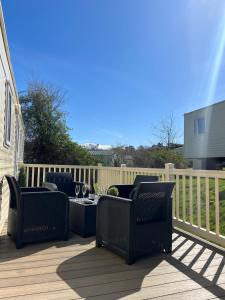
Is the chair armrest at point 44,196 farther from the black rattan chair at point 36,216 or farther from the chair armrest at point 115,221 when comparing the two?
the chair armrest at point 115,221

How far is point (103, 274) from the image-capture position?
261 centimetres

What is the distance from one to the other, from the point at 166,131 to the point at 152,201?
1719 cm

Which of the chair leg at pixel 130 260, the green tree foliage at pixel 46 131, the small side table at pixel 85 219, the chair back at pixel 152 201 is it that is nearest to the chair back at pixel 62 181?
the small side table at pixel 85 219

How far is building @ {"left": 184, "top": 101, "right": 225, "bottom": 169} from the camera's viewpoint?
1652cm

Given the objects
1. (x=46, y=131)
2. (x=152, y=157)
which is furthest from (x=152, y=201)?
(x=46, y=131)

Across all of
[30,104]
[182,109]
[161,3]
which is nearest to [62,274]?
[161,3]

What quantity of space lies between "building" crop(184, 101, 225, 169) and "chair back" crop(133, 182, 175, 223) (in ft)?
46.8

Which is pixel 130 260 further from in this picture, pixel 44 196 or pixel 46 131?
pixel 46 131

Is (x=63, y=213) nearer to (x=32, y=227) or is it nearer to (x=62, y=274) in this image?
(x=32, y=227)

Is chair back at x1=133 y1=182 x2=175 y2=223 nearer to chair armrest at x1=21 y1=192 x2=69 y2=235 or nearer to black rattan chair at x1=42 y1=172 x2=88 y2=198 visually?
chair armrest at x1=21 y1=192 x2=69 y2=235

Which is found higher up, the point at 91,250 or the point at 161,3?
the point at 161,3

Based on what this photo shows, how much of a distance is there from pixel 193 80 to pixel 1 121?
12.2 meters

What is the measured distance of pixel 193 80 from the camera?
14.0 m

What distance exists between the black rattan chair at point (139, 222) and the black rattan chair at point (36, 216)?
0.58 meters
